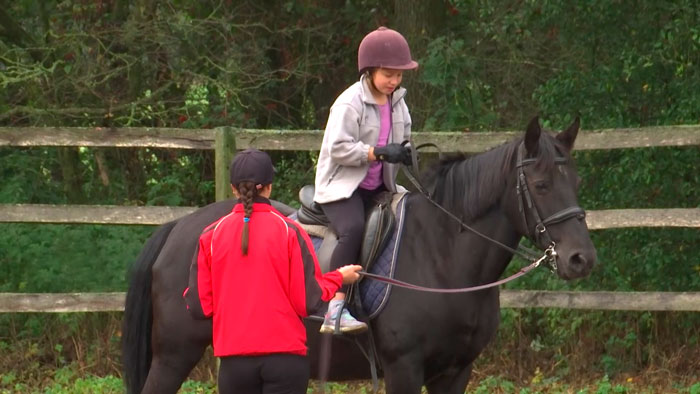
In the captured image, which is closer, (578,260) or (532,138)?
(578,260)

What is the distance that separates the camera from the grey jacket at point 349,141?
5.47m

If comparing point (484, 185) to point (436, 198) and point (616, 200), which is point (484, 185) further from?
point (616, 200)

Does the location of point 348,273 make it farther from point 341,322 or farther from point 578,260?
point 578,260

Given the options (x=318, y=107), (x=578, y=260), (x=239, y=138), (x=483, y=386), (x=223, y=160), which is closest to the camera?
(x=578, y=260)

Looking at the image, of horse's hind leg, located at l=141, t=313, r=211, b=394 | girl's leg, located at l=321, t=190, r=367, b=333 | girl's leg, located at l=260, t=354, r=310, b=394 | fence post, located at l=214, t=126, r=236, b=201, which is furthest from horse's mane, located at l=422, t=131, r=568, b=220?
fence post, located at l=214, t=126, r=236, b=201

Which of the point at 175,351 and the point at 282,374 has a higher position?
the point at 282,374

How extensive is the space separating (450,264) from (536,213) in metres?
0.57

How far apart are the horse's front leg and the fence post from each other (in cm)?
299

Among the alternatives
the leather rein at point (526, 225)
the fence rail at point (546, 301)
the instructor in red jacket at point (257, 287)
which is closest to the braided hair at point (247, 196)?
the instructor in red jacket at point (257, 287)

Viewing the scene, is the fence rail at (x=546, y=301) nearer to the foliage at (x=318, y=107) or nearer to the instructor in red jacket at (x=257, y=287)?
the foliage at (x=318, y=107)

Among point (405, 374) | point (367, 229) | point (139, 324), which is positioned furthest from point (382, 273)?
point (139, 324)

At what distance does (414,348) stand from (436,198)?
765 mm

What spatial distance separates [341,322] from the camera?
542 cm

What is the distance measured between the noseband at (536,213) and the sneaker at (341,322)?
0.91 metres
